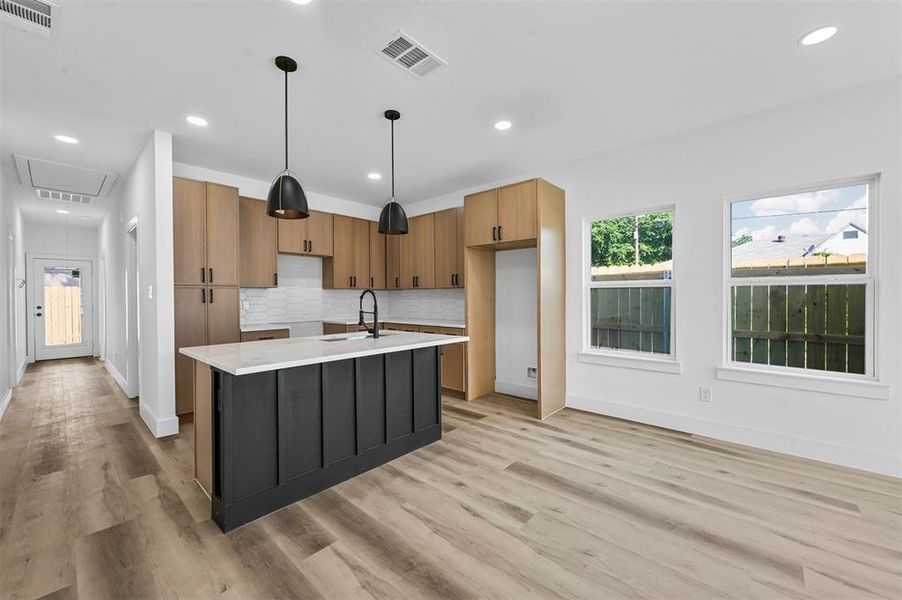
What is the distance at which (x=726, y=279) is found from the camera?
341 centimetres

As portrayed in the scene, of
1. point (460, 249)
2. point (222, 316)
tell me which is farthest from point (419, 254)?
point (222, 316)

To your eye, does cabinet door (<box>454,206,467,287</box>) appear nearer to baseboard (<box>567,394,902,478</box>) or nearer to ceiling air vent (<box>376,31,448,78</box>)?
baseboard (<box>567,394,902,478</box>)

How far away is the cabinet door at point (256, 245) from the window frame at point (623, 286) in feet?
12.4

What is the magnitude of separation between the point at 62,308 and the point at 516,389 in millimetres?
9410

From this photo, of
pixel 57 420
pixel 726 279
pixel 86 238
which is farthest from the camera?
pixel 86 238

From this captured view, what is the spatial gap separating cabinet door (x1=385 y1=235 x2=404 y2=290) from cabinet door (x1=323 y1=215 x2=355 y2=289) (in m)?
0.63

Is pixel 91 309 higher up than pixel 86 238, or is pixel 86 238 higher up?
pixel 86 238

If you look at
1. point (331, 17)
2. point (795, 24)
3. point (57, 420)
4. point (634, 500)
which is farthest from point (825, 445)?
point (57, 420)

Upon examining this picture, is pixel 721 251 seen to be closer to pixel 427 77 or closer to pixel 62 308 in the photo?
pixel 427 77

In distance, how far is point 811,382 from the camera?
2988mm

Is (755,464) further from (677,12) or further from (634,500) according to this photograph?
(677,12)

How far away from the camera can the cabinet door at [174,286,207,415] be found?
3.76 meters

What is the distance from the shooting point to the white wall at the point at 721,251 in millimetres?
2730

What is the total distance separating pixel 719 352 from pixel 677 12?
8.84ft
